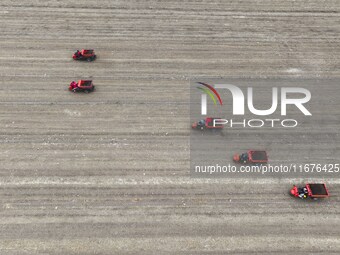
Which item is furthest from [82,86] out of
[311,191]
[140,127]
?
[311,191]

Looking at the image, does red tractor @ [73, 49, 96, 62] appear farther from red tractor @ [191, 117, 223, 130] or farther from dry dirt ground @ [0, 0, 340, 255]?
red tractor @ [191, 117, 223, 130]

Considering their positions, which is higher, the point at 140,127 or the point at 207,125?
the point at 207,125

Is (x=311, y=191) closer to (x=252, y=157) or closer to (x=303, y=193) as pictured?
(x=303, y=193)

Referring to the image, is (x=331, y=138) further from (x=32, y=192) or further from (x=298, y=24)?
(x=32, y=192)

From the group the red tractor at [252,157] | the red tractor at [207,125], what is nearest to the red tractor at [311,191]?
the red tractor at [252,157]

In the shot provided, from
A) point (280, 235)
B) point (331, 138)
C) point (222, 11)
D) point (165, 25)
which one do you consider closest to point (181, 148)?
point (280, 235)

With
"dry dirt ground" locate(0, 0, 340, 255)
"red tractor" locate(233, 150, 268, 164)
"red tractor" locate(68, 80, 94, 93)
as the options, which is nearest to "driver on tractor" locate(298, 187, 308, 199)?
"dry dirt ground" locate(0, 0, 340, 255)

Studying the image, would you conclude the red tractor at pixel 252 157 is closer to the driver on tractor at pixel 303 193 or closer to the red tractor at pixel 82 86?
the driver on tractor at pixel 303 193
